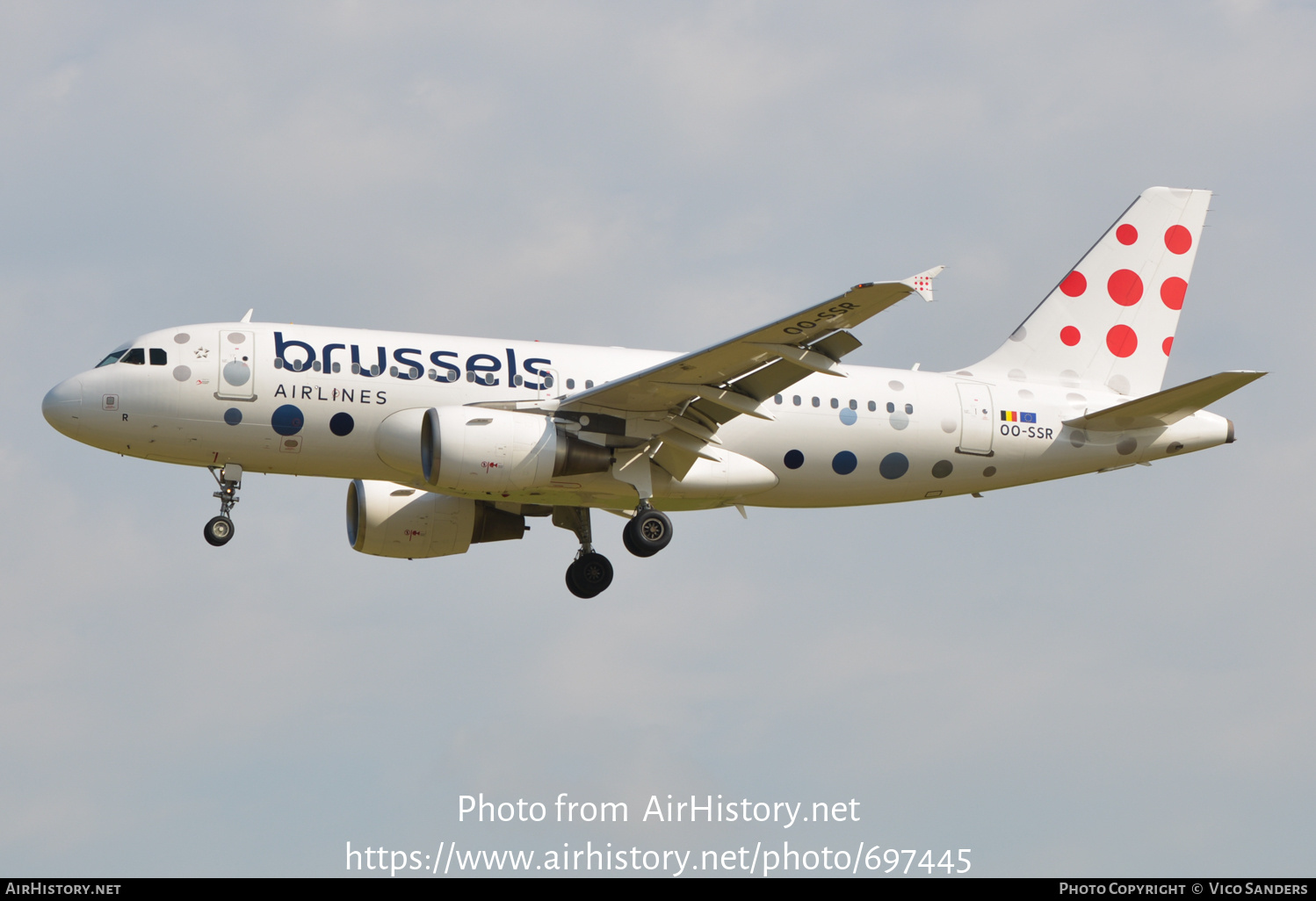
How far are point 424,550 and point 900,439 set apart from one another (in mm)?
10721

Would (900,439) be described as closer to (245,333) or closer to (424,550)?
(424,550)

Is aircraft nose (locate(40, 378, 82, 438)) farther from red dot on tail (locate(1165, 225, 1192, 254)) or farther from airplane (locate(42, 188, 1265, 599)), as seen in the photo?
red dot on tail (locate(1165, 225, 1192, 254))

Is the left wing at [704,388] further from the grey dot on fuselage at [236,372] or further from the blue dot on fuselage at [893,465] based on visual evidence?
the grey dot on fuselage at [236,372]

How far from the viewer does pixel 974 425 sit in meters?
33.3

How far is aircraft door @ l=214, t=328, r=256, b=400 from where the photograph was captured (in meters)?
29.8

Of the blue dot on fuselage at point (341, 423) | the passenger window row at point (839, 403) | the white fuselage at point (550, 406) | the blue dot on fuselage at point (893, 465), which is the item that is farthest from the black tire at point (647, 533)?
the blue dot on fuselage at point (341, 423)

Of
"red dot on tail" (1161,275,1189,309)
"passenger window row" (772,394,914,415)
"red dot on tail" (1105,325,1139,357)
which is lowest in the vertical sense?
"passenger window row" (772,394,914,415)

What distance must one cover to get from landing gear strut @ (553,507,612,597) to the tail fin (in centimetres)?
922

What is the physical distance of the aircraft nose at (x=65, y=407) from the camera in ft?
98.5

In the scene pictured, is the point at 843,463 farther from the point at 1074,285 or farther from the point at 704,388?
the point at 1074,285

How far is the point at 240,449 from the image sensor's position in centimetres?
2995

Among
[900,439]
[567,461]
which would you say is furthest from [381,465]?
[900,439]

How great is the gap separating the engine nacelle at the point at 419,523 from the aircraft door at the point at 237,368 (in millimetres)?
→ 5703

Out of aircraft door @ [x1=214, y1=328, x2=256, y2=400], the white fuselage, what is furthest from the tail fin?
aircraft door @ [x1=214, y1=328, x2=256, y2=400]
